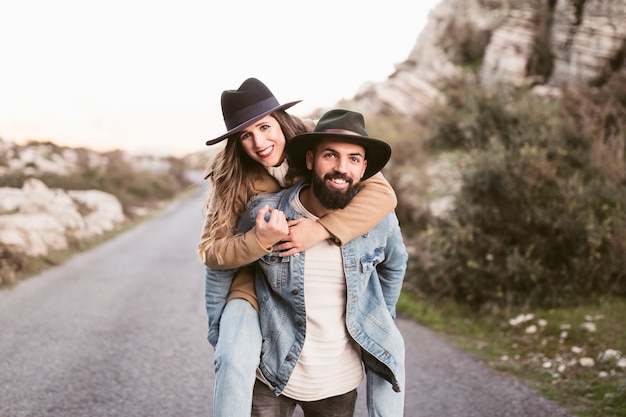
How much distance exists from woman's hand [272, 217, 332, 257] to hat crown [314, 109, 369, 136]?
415 mm

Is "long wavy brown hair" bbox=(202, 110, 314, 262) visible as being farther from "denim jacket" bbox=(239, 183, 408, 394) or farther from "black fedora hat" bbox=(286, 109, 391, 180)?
"black fedora hat" bbox=(286, 109, 391, 180)

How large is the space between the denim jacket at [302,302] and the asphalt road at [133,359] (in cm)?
227

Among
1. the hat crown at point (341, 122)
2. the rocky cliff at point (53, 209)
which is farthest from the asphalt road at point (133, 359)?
the hat crown at point (341, 122)

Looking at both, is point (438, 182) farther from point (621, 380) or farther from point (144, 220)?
point (144, 220)

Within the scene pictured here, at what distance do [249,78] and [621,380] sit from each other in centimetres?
408

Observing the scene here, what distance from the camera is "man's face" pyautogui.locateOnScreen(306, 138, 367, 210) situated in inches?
85.9

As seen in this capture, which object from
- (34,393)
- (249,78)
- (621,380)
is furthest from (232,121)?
(621,380)

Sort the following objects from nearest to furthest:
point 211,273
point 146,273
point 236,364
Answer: point 236,364
point 211,273
point 146,273

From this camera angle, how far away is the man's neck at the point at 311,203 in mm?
2285

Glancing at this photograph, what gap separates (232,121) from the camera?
102 inches

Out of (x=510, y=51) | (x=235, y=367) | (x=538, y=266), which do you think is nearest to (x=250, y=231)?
(x=235, y=367)

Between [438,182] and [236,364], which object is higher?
[236,364]

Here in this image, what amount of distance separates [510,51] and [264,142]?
15.2m

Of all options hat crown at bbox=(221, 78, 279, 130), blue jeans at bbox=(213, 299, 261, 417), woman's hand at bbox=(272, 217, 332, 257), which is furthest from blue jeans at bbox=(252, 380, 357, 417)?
hat crown at bbox=(221, 78, 279, 130)
